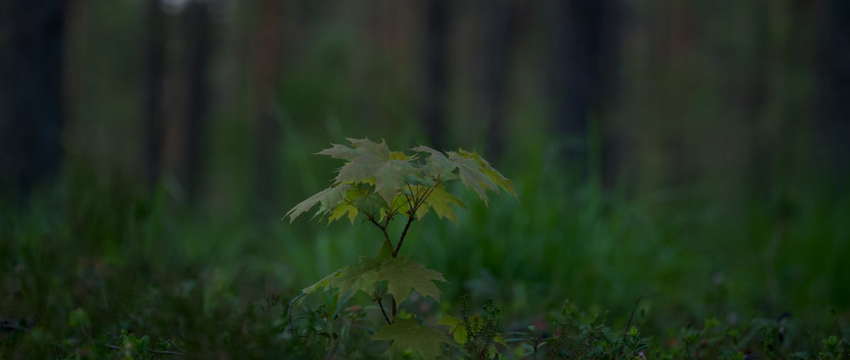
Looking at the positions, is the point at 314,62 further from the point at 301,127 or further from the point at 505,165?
the point at 505,165

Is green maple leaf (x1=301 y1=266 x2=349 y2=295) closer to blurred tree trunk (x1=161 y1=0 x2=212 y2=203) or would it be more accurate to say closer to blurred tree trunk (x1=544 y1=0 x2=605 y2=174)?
blurred tree trunk (x1=544 y1=0 x2=605 y2=174)

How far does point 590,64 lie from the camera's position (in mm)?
6879

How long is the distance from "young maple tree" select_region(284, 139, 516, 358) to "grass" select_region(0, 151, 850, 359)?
0.15 meters

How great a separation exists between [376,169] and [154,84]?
590 inches

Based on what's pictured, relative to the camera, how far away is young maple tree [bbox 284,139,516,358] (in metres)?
1.48

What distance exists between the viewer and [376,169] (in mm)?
1485

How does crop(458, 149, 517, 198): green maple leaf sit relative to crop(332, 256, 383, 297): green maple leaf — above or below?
above

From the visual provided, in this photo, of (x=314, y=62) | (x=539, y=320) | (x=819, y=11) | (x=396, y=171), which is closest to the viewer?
(x=396, y=171)

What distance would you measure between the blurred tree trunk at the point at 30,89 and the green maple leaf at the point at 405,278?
523 cm

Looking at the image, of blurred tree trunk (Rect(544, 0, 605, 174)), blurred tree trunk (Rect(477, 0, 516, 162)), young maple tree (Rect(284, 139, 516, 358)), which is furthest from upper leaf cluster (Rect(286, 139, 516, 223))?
blurred tree trunk (Rect(477, 0, 516, 162))

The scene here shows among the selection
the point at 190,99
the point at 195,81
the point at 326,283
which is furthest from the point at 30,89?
the point at 195,81

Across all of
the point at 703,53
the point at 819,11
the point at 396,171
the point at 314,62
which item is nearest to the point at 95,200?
the point at 396,171

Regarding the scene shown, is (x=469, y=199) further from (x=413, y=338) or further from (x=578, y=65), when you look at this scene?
(x=578, y=65)

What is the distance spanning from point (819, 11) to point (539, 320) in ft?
18.4
